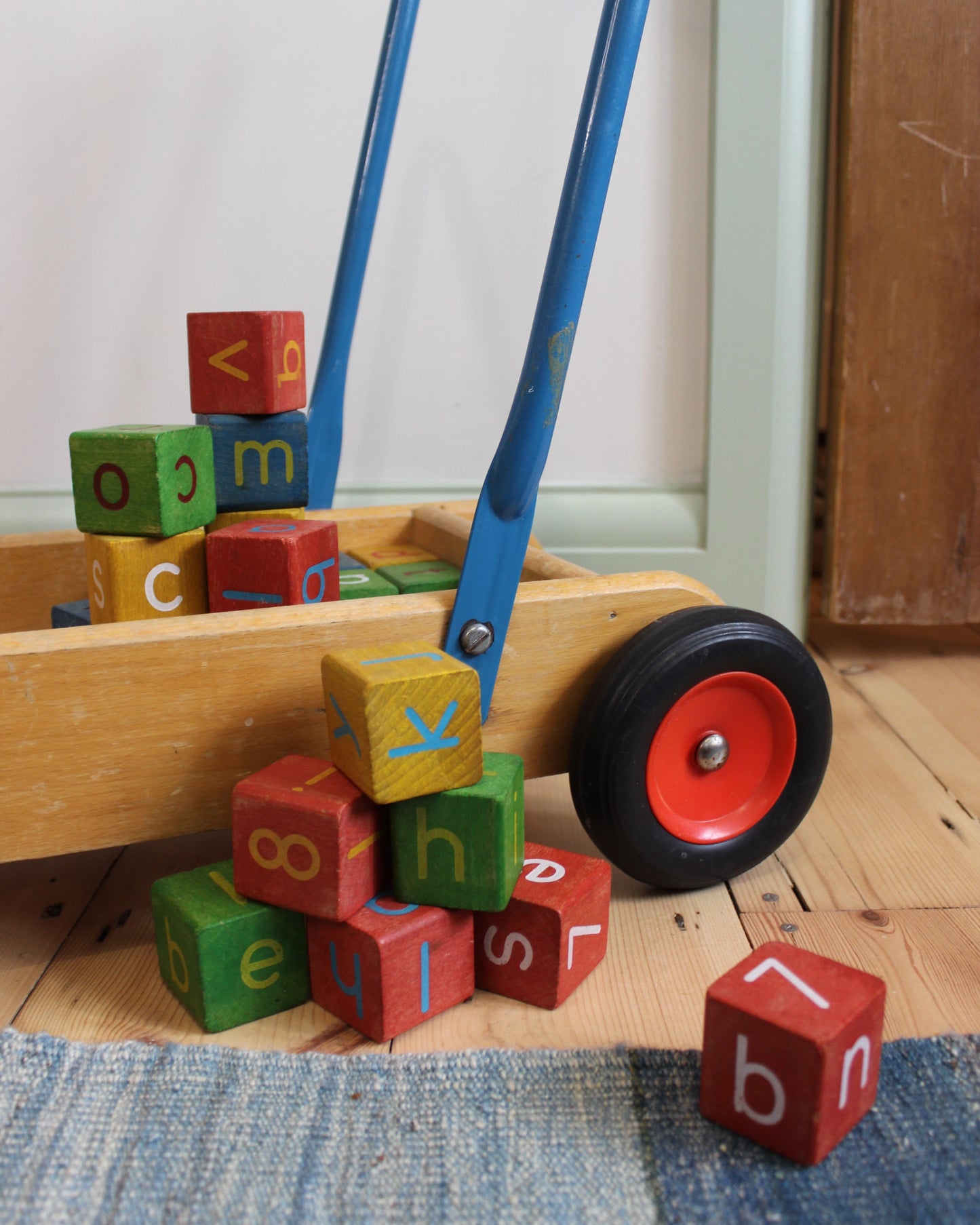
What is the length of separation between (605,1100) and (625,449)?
103 centimetres

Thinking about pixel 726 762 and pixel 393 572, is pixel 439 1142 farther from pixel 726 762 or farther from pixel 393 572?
pixel 393 572

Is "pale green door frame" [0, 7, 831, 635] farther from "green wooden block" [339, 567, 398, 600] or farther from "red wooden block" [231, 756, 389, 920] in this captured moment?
"red wooden block" [231, 756, 389, 920]

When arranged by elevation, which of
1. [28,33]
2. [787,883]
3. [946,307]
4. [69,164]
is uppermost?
[28,33]

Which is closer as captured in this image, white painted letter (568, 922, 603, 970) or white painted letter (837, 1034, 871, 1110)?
white painted letter (837, 1034, 871, 1110)

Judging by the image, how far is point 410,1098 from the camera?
0.69 metres

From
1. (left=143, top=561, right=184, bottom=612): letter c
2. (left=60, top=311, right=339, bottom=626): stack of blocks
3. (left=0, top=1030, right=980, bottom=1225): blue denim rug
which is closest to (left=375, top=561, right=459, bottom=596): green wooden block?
(left=60, top=311, right=339, bottom=626): stack of blocks

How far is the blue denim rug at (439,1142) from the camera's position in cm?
60

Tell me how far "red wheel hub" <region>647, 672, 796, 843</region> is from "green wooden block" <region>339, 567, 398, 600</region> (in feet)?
0.98

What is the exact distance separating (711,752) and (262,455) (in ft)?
1.58

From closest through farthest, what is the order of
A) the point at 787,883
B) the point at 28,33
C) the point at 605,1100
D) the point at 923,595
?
the point at 605,1100
the point at 787,883
the point at 28,33
the point at 923,595

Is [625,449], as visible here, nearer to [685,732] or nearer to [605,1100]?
[685,732]

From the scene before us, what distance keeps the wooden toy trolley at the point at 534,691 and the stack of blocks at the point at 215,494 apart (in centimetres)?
8

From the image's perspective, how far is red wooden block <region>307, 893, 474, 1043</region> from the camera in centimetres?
74

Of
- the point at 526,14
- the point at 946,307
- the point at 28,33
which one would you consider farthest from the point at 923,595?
the point at 28,33
